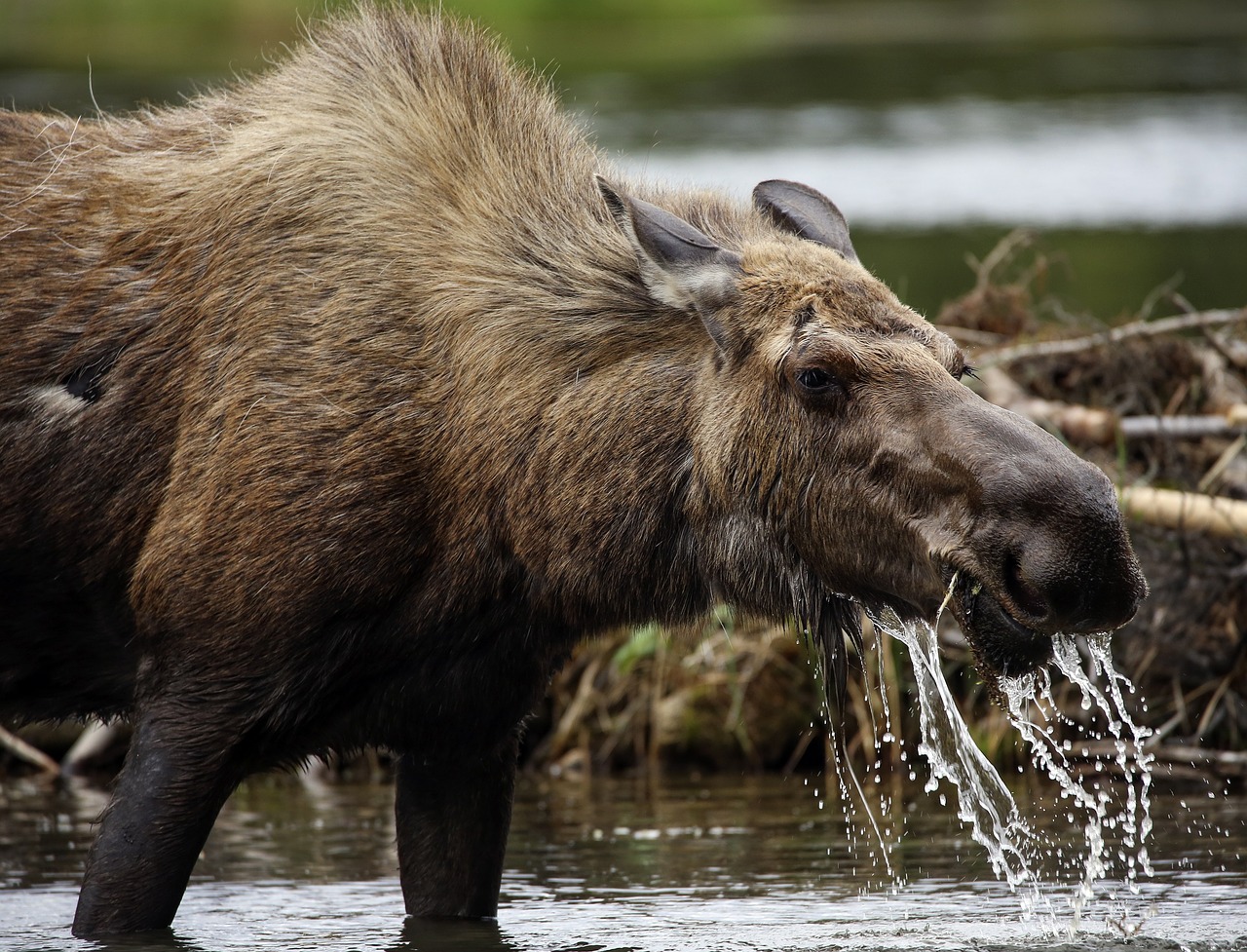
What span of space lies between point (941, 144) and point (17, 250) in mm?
20677

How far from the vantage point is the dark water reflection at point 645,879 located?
4941mm

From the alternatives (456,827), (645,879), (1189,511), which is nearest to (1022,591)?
(456,827)

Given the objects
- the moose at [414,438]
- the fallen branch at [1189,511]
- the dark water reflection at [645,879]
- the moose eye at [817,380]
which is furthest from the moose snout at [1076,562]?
the fallen branch at [1189,511]

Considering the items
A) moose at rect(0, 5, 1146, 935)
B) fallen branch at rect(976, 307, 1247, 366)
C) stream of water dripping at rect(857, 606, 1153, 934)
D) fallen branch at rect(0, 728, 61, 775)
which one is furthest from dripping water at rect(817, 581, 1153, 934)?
fallen branch at rect(0, 728, 61, 775)

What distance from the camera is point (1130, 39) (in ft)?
133

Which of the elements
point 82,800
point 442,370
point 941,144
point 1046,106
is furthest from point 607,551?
point 1046,106

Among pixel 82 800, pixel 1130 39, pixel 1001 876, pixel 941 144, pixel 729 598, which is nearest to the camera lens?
pixel 729 598

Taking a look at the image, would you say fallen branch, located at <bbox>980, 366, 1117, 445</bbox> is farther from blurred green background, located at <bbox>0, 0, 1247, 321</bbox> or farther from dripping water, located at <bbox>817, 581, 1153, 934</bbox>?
blurred green background, located at <bbox>0, 0, 1247, 321</bbox>

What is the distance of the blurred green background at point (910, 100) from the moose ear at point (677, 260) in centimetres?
75

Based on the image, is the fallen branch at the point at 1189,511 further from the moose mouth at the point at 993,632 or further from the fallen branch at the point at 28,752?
the fallen branch at the point at 28,752

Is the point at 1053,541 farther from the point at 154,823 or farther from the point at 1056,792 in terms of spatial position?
the point at 1056,792

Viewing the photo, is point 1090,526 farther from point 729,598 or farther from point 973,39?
point 973,39

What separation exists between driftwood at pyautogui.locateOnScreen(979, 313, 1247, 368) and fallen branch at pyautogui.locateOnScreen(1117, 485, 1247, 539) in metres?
0.88

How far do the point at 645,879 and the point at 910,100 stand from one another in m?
24.8
